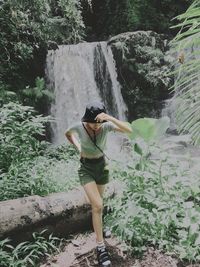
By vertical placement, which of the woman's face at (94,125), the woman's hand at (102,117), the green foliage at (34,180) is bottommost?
the green foliage at (34,180)

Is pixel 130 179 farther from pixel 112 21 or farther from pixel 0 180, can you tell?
pixel 112 21

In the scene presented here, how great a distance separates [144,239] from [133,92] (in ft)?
38.5

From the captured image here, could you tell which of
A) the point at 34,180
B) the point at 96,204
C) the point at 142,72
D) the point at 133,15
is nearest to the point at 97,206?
the point at 96,204

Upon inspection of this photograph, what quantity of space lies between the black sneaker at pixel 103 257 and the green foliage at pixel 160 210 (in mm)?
346

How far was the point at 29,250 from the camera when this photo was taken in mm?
4266

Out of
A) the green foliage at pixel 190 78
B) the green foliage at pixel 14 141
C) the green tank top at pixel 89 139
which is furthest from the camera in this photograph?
the green foliage at pixel 14 141

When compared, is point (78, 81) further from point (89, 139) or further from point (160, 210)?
point (89, 139)

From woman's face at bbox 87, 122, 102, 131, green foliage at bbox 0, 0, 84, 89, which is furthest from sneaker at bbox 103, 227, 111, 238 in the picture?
green foliage at bbox 0, 0, 84, 89

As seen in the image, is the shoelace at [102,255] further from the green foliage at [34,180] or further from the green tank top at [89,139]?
the green foliage at [34,180]

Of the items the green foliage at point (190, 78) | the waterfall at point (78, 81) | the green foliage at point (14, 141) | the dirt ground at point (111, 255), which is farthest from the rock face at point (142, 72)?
the green foliage at point (190, 78)

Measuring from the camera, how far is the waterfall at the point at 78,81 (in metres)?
13.5

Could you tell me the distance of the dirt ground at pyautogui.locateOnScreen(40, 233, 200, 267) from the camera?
3.98 meters

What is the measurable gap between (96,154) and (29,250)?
1.27 m

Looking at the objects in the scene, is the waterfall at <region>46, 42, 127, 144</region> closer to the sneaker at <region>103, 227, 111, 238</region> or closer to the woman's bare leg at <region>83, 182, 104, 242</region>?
the sneaker at <region>103, 227, 111, 238</region>
